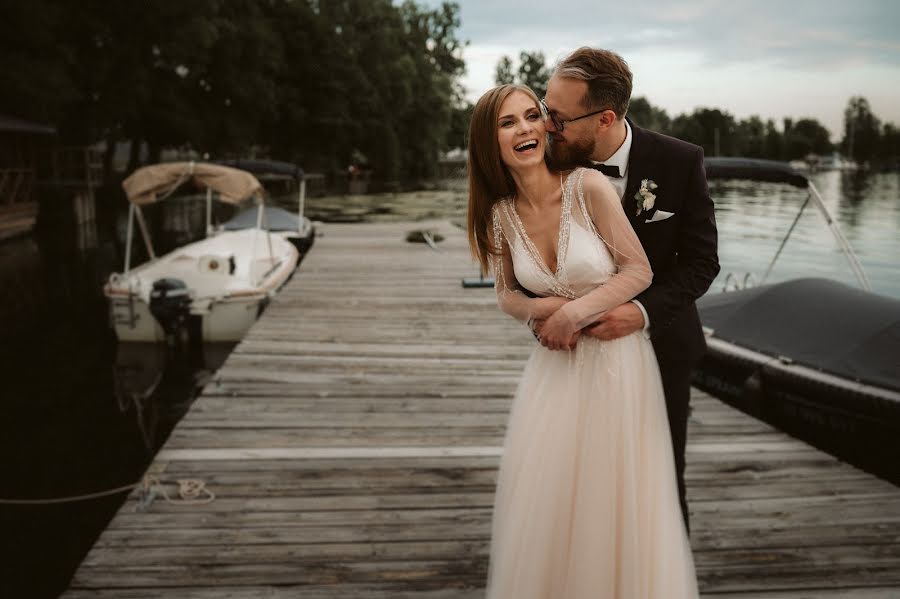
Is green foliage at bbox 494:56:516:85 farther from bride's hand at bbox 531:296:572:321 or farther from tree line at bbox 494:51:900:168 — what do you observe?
bride's hand at bbox 531:296:572:321

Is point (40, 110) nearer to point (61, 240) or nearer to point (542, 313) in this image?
point (61, 240)

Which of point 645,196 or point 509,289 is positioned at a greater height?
point 645,196

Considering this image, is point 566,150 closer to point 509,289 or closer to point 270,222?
point 509,289

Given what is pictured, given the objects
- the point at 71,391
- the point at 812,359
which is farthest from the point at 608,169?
the point at 71,391

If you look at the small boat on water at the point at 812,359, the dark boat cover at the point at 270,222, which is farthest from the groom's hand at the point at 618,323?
the dark boat cover at the point at 270,222

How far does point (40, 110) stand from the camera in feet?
93.4

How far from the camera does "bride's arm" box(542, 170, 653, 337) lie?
228cm

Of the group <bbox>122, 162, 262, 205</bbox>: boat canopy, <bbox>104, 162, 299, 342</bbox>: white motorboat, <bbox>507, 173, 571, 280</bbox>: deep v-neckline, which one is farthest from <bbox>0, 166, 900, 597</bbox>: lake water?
<bbox>122, 162, 262, 205</bbox>: boat canopy

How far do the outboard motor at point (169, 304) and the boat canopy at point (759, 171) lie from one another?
815 cm

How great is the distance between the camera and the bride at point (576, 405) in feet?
7.56

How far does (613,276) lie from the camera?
2330 millimetres

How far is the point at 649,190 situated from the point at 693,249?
28 centimetres

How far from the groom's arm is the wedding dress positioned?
0.70 ft

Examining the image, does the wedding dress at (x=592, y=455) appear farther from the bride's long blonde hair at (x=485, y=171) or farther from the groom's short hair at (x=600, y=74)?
the groom's short hair at (x=600, y=74)
